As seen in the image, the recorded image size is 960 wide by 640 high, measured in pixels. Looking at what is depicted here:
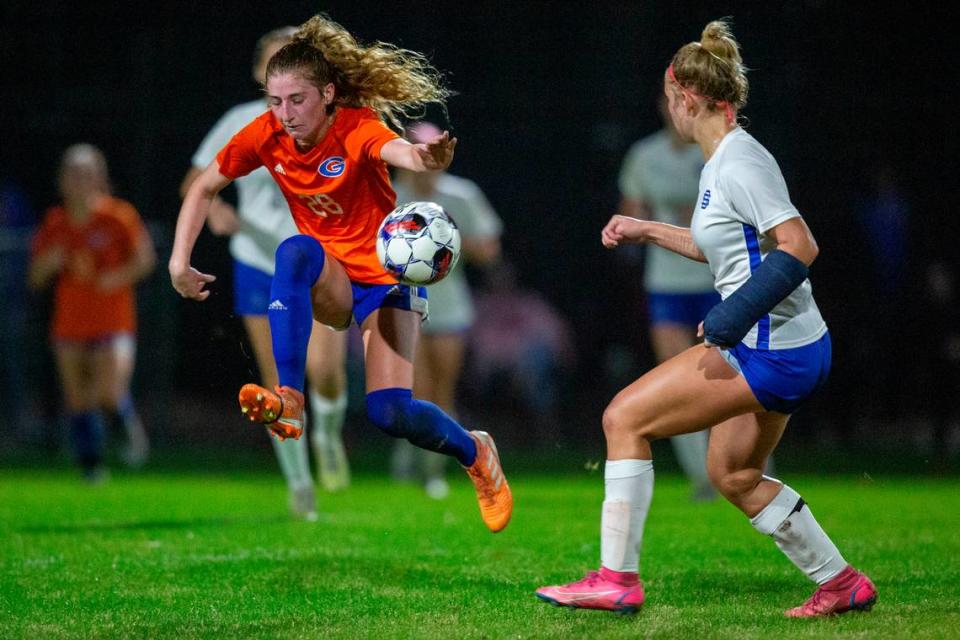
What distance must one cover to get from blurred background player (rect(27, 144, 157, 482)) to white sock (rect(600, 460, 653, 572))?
6815 millimetres

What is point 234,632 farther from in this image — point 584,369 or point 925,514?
point 584,369

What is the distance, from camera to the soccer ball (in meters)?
5.05

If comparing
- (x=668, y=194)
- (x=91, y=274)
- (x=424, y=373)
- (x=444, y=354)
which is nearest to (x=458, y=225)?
(x=444, y=354)

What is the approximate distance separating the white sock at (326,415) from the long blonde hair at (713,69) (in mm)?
4213

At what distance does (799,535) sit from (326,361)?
12.3 feet

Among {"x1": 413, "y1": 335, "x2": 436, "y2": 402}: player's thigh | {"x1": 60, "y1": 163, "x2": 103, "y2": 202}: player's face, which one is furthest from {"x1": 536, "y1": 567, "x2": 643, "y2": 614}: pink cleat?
{"x1": 60, "y1": 163, "x2": 103, "y2": 202}: player's face

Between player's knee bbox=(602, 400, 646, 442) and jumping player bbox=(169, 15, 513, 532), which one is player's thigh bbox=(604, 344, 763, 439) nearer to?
player's knee bbox=(602, 400, 646, 442)

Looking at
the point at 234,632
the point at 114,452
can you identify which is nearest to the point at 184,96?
the point at 114,452

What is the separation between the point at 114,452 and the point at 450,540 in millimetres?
6573

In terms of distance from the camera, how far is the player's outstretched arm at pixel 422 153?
4.68m

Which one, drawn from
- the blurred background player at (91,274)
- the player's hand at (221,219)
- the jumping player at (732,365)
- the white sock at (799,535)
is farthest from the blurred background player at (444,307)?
the white sock at (799,535)

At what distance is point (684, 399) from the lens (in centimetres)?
446

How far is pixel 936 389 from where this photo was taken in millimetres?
12102

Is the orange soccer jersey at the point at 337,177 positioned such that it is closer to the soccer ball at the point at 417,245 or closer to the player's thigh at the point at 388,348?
the player's thigh at the point at 388,348
